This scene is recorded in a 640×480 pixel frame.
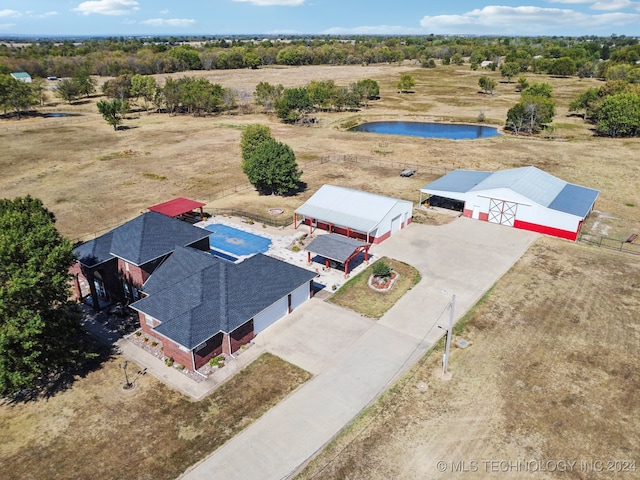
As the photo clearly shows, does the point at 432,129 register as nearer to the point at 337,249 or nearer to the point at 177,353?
the point at 337,249

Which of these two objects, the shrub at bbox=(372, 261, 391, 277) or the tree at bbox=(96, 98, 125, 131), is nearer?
the shrub at bbox=(372, 261, 391, 277)


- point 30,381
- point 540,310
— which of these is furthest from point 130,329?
point 540,310

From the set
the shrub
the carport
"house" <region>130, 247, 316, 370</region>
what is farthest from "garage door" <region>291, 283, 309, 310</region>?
the shrub

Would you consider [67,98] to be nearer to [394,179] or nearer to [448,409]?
[394,179]

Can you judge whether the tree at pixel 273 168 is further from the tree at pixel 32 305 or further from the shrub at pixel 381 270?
the tree at pixel 32 305

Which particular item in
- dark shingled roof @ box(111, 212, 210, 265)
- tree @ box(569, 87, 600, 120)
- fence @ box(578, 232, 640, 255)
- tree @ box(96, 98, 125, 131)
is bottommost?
fence @ box(578, 232, 640, 255)

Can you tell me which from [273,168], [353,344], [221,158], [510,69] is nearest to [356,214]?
[273,168]

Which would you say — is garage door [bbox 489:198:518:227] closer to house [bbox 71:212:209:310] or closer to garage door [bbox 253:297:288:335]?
garage door [bbox 253:297:288:335]

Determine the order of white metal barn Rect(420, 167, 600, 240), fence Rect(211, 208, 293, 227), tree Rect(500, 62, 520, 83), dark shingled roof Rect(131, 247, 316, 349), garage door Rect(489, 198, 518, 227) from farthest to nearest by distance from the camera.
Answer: tree Rect(500, 62, 520, 83), fence Rect(211, 208, 293, 227), garage door Rect(489, 198, 518, 227), white metal barn Rect(420, 167, 600, 240), dark shingled roof Rect(131, 247, 316, 349)
